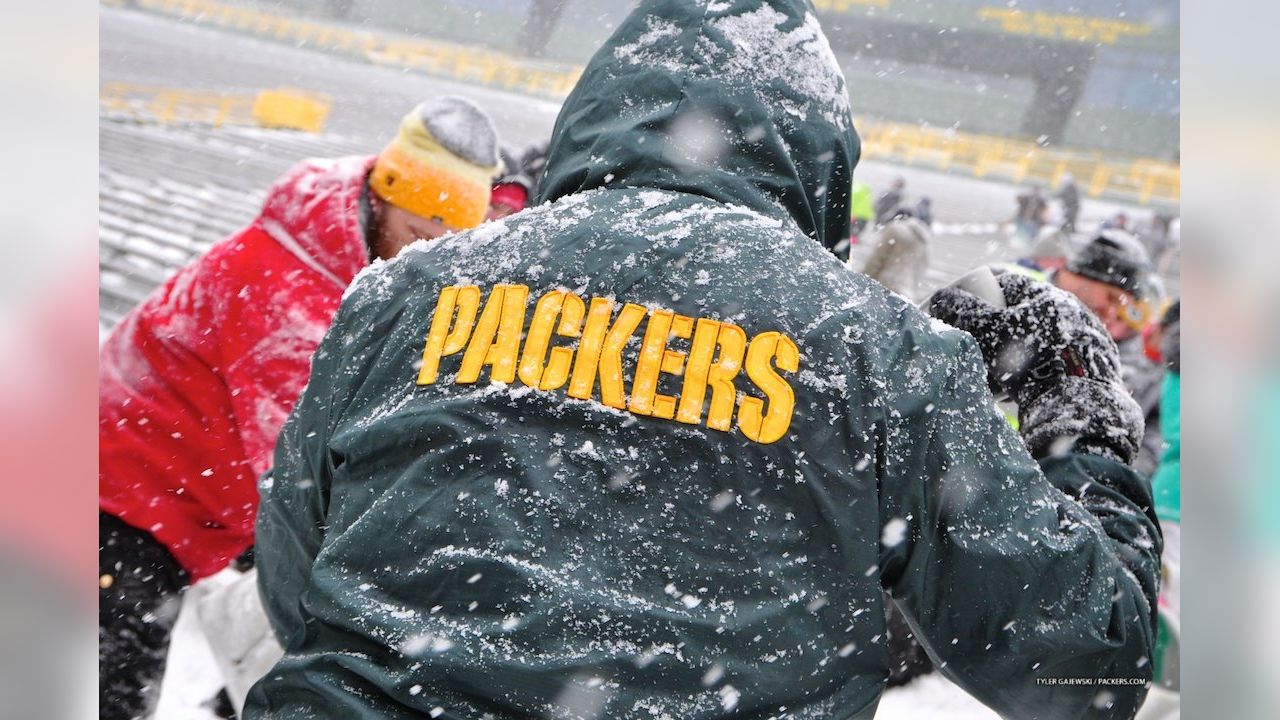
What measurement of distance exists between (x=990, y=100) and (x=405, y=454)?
304 cm

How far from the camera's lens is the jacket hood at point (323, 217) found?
143 centimetres

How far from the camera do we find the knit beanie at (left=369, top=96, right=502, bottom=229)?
5.16ft

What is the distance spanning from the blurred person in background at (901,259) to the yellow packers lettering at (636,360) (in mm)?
1644

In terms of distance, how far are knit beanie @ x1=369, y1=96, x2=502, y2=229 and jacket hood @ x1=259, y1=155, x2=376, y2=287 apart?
0.18 ft

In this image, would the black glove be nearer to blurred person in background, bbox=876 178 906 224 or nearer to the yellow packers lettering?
the yellow packers lettering

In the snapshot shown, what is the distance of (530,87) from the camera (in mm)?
3029

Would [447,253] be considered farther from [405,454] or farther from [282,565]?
[282,565]

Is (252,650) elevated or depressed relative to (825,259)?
depressed

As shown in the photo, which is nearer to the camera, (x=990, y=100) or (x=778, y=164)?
Answer: (x=778, y=164)

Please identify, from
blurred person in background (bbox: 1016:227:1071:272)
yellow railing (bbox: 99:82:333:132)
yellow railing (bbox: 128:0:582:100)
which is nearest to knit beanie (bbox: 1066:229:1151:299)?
blurred person in background (bbox: 1016:227:1071:272)

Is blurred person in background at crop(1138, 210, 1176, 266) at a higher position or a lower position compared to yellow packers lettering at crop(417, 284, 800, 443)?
lower

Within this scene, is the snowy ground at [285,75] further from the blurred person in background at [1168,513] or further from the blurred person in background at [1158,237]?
the blurred person in background at [1158,237]

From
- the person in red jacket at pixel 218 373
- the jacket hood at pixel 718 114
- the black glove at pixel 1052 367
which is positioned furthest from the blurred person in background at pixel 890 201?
the jacket hood at pixel 718 114

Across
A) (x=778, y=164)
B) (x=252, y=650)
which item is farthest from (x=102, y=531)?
(x=778, y=164)
